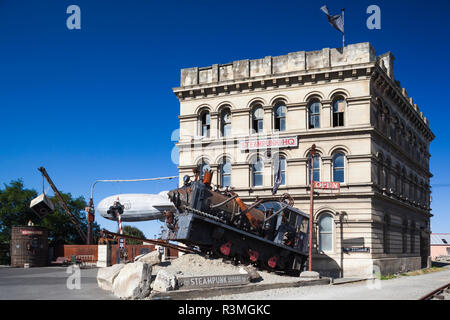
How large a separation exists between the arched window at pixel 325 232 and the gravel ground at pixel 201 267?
8613 mm

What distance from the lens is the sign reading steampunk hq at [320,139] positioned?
29109 mm

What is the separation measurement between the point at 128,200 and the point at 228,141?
3114cm

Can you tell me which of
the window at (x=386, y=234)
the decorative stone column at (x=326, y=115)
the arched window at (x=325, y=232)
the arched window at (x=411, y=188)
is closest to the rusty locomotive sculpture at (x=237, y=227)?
the arched window at (x=325, y=232)

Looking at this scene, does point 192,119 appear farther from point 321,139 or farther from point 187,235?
point 187,235

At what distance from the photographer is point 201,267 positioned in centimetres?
1986

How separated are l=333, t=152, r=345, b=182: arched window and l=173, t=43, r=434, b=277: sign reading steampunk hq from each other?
6cm

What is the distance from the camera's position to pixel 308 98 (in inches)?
1219

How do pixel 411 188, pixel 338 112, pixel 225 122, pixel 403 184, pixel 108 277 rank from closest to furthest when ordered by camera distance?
pixel 108 277 → pixel 338 112 → pixel 225 122 → pixel 403 184 → pixel 411 188

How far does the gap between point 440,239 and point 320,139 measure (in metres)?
68.0

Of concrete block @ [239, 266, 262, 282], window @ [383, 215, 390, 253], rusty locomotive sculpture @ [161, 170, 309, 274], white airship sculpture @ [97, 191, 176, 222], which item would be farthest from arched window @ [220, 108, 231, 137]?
white airship sculpture @ [97, 191, 176, 222]

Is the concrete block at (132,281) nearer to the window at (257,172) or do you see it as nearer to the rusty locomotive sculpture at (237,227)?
the rusty locomotive sculpture at (237,227)

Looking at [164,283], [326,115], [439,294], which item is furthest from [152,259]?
[326,115]

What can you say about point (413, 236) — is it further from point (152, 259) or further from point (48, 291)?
point (48, 291)
